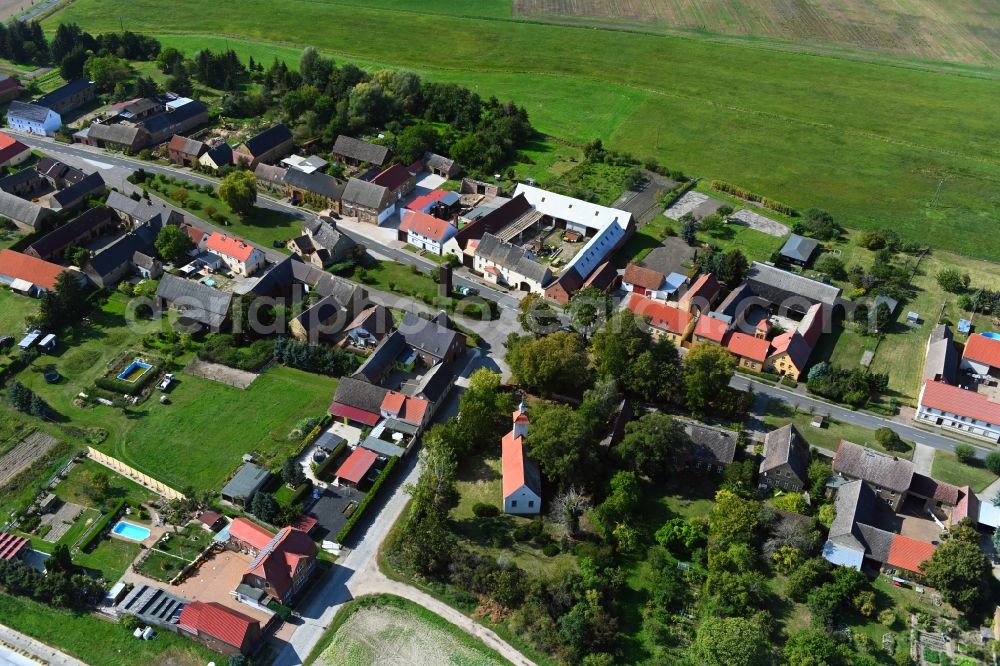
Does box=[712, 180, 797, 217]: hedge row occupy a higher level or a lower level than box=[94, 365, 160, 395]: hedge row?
higher

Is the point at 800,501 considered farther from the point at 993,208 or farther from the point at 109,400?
the point at 993,208

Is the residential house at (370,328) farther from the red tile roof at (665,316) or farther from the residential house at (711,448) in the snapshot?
the residential house at (711,448)

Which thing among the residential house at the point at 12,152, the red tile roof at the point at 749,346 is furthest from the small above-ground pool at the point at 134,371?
the red tile roof at the point at 749,346

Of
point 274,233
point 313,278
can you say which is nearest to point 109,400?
point 313,278

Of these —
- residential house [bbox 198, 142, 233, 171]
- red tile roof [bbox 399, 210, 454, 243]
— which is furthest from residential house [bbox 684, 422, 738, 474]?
residential house [bbox 198, 142, 233, 171]

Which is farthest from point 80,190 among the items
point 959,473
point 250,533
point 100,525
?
point 959,473

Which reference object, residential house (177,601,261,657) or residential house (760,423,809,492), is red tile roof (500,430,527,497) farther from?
residential house (177,601,261,657)

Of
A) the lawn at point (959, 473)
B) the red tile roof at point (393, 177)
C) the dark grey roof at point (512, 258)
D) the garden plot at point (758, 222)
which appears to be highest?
the red tile roof at point (393, 177)
